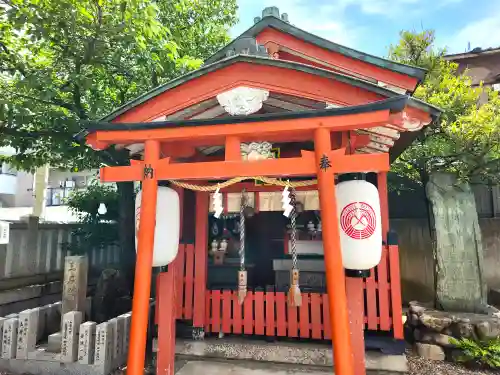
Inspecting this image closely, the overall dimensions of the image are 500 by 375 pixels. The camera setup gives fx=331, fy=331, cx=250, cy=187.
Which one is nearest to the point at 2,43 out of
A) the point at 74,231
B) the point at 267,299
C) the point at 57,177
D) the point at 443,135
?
the point at 74,231

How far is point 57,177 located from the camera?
23.7 meters

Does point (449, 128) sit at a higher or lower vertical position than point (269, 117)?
higher

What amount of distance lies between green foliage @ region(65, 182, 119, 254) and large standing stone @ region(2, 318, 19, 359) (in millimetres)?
4134

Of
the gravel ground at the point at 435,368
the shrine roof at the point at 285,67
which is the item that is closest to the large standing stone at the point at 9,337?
the shrine roof at the point at 285,67

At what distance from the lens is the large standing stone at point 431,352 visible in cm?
625

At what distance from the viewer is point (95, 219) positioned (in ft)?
35.3

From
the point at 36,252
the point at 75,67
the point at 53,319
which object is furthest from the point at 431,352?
the point at 75,67

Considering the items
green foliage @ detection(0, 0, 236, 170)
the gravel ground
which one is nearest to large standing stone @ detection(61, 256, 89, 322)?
green foliage @ detection(0, 0, 236, 170)

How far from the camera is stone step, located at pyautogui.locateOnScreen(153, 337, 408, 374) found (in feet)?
18.2

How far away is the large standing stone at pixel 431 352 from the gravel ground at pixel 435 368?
9 centimetres

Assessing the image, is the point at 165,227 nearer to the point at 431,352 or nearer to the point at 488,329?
the point at 431,352

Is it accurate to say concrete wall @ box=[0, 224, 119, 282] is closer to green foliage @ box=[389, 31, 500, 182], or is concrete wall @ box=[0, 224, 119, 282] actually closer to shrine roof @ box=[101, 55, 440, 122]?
shrine roof @ box=[101, 55, 440, 122]

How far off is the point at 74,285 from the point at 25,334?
1123 mm

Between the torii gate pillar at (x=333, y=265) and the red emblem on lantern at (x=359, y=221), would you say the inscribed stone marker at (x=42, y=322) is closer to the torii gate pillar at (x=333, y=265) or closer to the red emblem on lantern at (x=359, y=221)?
the torii gate pillar at (x=333, y=265)
